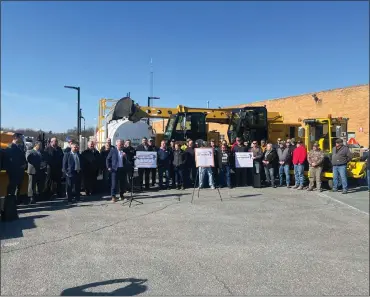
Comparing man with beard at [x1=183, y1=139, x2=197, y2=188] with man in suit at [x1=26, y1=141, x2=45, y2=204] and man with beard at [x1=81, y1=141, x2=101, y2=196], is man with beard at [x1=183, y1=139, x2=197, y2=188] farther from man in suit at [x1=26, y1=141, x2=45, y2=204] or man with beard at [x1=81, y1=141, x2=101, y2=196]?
man in suit at [x1=26, y1=141, x2=45, y2=204]

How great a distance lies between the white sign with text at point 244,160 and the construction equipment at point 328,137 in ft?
7.20

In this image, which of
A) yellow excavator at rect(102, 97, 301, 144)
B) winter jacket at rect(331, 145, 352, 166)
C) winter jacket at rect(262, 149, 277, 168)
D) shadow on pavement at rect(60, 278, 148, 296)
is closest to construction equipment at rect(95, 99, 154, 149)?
yellow excavator at rect(102, 97, 301, 144)

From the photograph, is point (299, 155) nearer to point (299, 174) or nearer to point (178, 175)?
point (299, 174)

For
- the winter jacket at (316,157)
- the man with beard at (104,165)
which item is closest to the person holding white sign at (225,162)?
the winter jacket at (316,157)

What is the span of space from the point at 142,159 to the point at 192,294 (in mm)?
7527

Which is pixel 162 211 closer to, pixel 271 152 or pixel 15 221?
pixel 15 221

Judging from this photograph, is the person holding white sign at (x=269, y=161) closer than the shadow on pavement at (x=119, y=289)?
No

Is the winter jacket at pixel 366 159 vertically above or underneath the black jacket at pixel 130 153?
underneath

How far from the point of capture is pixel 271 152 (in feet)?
39.8

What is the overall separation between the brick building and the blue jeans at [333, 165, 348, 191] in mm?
11595

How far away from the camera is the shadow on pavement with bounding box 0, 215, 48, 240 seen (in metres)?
6.19

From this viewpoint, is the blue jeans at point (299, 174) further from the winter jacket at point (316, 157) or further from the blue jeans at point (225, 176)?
the blue jeans at point (225, 176)

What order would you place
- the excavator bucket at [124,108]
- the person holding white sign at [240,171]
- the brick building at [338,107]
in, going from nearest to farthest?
the person holding white sign at [240,171] < the excavator bucket at [124,108] < the brick building at [338,107]

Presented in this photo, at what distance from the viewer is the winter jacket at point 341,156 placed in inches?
424
